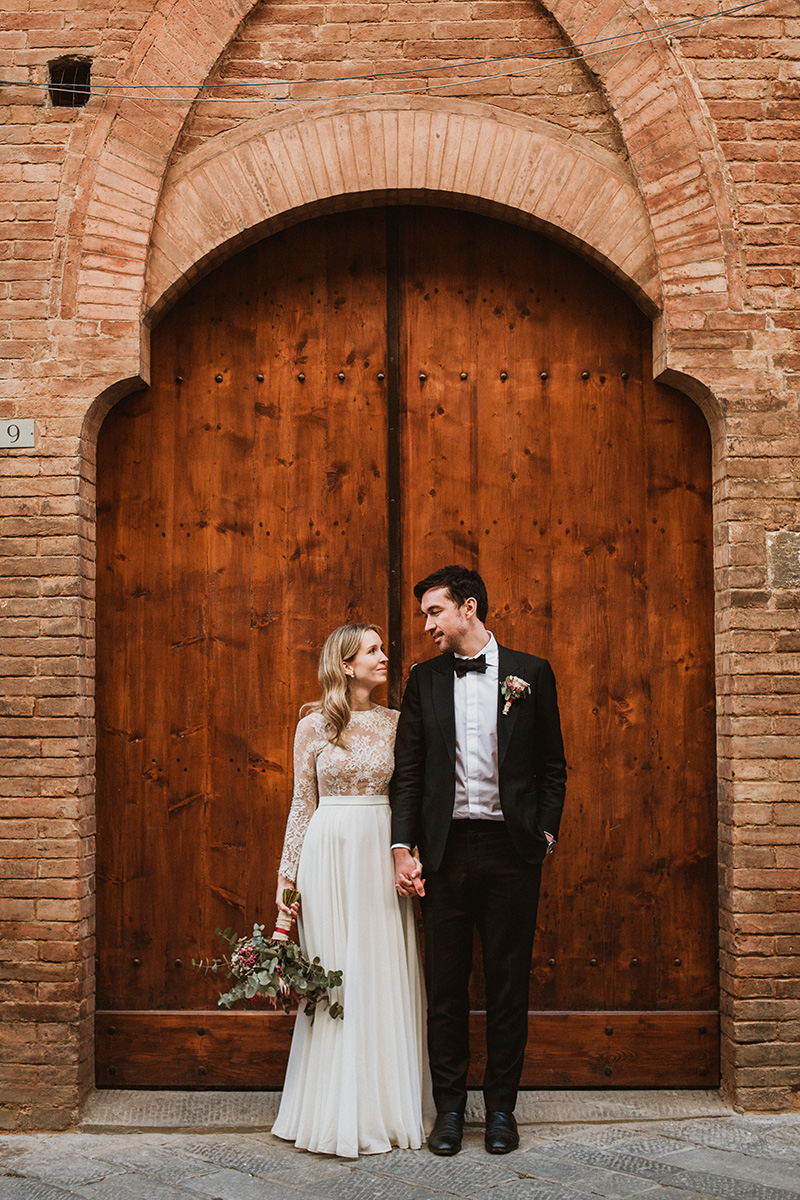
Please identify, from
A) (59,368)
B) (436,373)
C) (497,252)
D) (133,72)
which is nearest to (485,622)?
(436,373)

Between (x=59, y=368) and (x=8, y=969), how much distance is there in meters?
2.44

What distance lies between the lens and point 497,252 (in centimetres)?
508

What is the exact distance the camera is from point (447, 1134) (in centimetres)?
410

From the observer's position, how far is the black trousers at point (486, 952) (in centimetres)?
421

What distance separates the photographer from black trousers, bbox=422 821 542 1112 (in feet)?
13.8

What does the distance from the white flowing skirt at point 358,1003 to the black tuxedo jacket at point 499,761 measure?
156 millimetres

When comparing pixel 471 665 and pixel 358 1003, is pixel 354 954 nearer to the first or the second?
pixel 358 1003

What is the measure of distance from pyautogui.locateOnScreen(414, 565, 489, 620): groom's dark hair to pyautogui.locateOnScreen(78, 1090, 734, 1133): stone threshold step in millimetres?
2038

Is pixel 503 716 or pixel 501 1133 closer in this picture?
pixel 501 1133

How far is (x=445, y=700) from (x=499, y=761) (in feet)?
1.01

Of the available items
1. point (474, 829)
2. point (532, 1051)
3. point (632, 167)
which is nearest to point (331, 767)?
point (474, 829)

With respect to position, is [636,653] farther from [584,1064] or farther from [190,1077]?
[190,1077]

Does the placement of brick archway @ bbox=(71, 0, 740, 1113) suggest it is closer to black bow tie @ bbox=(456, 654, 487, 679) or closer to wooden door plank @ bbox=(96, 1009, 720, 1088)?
black bow tie @ bbox=(456, 654, 487, 679)

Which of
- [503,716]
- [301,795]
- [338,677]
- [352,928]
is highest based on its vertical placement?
[338,677]
